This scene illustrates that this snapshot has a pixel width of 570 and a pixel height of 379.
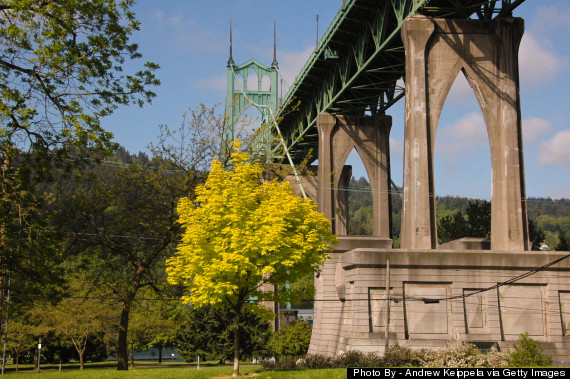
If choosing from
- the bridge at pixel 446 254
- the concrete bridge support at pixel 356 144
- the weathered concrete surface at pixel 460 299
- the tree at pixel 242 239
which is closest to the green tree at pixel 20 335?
the bridge at pixel 446 254

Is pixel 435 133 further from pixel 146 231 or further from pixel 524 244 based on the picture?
pixel 146 231

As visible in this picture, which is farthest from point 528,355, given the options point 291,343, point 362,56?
point 291,343

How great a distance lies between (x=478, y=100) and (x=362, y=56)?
12.9 m

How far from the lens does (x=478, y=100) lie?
28219 mm

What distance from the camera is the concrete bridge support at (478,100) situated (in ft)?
86.3

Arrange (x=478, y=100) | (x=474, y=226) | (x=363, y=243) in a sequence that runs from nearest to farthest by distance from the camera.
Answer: (x=478, y=100) → (x=363, y=243) → (x=474, y=226)

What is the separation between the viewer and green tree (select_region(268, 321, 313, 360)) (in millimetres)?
47062

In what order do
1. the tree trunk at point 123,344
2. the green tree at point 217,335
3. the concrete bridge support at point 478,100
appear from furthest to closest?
the green tree at point 217,335
the tree trunk at point 123,344
the concrete bridge support at point 478,100

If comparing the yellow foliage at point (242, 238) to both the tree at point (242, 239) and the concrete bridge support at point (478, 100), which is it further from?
the concrete bridge support at point (478, 100)

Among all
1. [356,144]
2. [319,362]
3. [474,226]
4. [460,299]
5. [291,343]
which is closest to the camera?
[460,299]

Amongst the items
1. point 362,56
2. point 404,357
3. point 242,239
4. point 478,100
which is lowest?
point 404,357

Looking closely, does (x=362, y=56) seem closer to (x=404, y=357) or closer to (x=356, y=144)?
(x=356, y=144)

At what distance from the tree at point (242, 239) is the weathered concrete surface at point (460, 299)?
3.59 m

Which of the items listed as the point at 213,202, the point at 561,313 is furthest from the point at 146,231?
the point at 561,313
